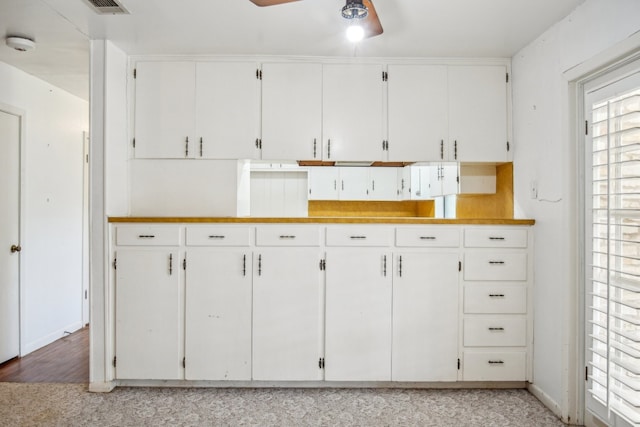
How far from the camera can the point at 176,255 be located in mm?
2553

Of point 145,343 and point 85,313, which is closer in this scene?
point 145,343

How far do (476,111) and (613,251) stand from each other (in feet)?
4.51

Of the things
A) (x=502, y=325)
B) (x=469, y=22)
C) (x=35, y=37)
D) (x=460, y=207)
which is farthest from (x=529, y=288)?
(x=35, y=37)

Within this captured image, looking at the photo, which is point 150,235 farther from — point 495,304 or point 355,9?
point 495,304

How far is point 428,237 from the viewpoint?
8.41 feet

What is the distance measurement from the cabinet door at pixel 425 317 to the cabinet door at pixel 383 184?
79.1 inches

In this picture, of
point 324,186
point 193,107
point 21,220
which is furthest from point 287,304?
point 21,220

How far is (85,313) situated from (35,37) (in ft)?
8.54

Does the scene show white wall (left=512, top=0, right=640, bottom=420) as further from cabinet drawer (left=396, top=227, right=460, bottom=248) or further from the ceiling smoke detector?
the ceiling smoke detector

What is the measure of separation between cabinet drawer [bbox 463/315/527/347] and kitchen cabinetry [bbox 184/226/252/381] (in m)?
1.46

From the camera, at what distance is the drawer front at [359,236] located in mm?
2561

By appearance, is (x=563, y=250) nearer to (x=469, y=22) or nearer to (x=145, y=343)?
(x=469, y=22)

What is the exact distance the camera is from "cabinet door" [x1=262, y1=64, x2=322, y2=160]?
282 centimetres

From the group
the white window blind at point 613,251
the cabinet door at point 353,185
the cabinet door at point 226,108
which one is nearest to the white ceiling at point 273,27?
the cabinet door at point 226,108
